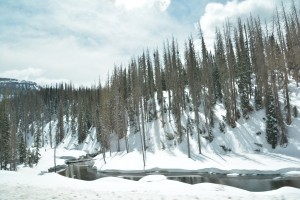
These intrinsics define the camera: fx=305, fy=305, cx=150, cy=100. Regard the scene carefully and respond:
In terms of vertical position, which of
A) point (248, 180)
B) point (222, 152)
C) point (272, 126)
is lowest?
point (248, 180)

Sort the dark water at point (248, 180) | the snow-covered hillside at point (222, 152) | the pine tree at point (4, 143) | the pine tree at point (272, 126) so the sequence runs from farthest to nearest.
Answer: the pine tree at point (4, 143) → the pine tree at point (272, 126) → the snow-covered hillside at point (222, 152) → the dark water at point (248, 180)

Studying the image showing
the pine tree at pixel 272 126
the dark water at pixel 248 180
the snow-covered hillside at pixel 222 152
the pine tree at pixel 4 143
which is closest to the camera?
the dark water at pixel 248 180

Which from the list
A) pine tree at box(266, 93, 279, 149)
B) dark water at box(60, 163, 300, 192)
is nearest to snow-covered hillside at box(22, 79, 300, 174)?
pine tree at box(266, 93, 279, 149)

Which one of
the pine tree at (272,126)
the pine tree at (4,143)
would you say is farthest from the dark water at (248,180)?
the pine tree at (4,143)

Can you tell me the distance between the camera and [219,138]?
5294cm

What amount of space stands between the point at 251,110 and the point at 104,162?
2913 cm

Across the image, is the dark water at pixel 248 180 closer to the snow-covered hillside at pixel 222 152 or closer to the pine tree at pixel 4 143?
the snow-covered hillside at pixel 222 152

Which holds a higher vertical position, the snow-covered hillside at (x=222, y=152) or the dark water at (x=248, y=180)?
the snow-covered hillside at (x=222, y=152)

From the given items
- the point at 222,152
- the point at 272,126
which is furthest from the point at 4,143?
the point at 272,126

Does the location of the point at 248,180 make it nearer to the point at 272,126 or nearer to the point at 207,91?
the point at 272,126

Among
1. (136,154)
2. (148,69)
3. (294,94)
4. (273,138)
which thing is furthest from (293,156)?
(148,69)

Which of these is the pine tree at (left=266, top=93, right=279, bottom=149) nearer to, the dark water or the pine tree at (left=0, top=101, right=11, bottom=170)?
the dark water

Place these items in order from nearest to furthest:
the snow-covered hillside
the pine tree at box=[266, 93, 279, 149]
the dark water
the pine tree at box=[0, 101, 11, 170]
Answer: the dark water, the snow-covered hillside, the pine tree at box=[266, 93, 279, 149], the pine tree at box=[0, 101, 11, 170]

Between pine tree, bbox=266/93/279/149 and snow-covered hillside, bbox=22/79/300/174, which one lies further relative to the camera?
pine tree, bbox=266/93/279/149
